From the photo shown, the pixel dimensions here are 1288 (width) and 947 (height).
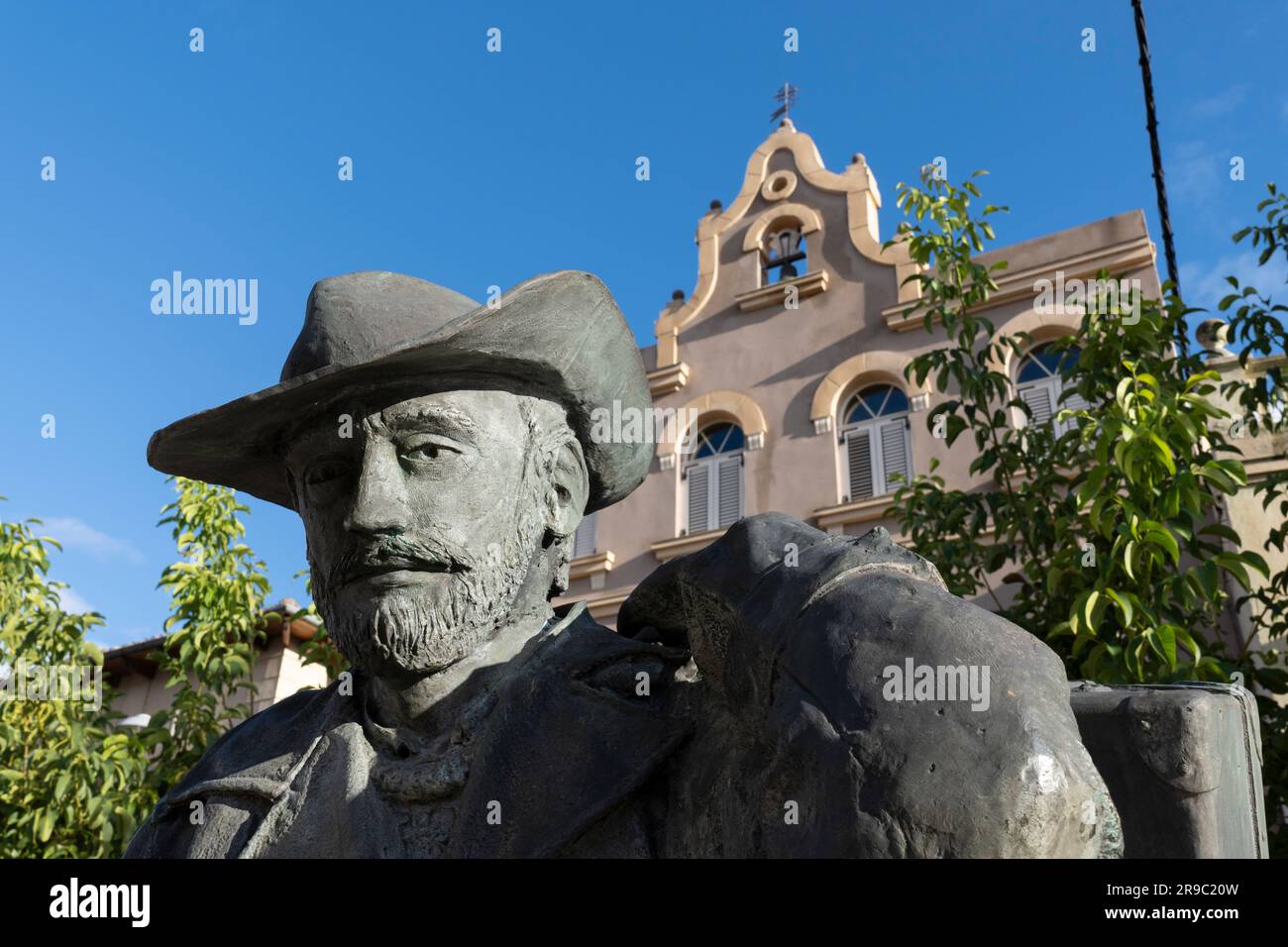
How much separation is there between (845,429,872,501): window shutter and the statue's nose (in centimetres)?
1054

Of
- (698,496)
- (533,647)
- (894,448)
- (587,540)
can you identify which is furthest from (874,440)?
(533,647)

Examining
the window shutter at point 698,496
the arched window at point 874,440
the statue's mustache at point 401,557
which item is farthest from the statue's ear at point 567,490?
the window shutter at point 698,496

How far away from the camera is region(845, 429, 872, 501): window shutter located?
41.7 feet

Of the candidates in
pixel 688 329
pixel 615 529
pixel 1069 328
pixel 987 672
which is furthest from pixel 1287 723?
pixel 688 329

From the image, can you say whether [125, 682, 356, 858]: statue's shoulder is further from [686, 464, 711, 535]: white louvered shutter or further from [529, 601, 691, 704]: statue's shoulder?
[686, 464, 711, 535]: white louvered shutter

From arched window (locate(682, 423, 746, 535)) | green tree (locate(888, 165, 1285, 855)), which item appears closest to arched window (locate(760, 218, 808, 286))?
arched window (locate(682, 423, 746, 535))

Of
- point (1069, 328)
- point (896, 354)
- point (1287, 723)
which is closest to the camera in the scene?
point (1287, 723)

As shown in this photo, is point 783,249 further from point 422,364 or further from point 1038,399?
point 422,364

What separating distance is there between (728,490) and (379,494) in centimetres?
1136

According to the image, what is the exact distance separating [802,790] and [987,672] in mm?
268

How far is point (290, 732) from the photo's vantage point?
253 centimetres

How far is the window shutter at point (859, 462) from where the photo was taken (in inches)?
500

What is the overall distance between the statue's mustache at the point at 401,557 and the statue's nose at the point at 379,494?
27mm
